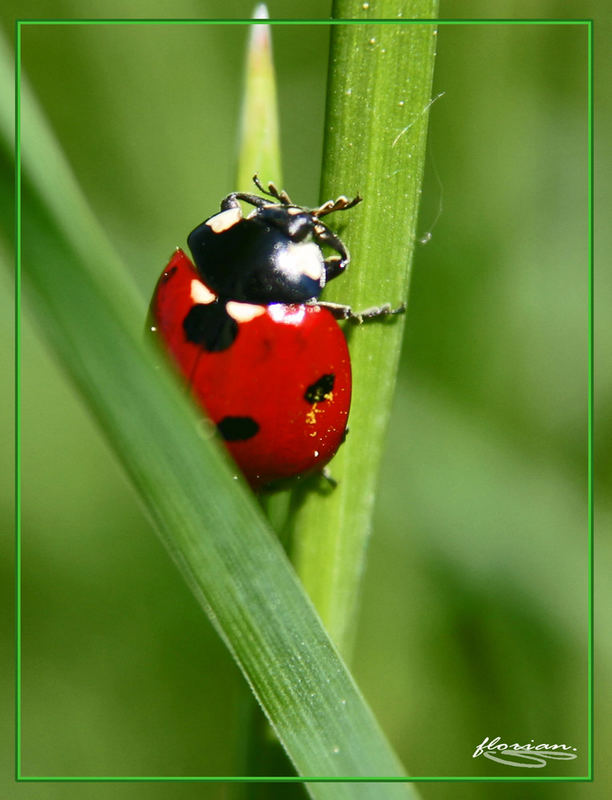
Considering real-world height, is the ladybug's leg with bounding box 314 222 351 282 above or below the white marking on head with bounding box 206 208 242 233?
below

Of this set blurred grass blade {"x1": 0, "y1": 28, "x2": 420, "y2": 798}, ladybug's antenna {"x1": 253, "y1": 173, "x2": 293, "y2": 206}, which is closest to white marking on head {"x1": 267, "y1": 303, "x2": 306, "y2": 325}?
ladybug's antenna {"x1": 253, "y1": 173, "x2": 293, "y2": 206}

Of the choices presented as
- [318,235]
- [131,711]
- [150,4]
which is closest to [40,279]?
[318,235]

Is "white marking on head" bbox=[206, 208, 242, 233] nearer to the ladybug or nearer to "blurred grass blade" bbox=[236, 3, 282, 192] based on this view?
the ladybug

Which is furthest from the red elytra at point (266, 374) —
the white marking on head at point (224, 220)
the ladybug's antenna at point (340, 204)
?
the ladybug's antenna at point (340, 204)

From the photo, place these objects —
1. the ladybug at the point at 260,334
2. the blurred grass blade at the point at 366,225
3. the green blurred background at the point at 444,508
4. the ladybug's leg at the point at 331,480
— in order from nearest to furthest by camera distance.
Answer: the blurred grass blade at the point at 366,225
the ladybug's leg at the point at 331,480
the ladybug at the point at 260,334
the green blurred background at the point at 444,508

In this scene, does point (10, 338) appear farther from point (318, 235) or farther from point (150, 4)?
point (318, 235)

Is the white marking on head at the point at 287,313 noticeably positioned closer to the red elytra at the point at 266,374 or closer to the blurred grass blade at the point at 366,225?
the red elytra at the point at 266,374

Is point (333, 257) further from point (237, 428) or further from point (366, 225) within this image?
point (237, 428)

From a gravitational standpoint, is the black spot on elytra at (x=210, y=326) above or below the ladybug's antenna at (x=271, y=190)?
below
